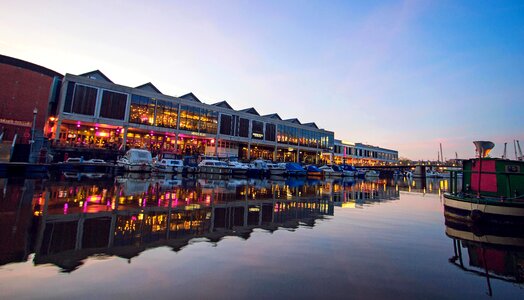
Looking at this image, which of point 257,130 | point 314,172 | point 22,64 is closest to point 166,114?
point 257,130

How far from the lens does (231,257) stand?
22.4 ft

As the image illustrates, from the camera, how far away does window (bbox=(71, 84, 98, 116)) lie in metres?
53.8

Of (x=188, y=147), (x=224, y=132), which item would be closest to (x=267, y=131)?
(x=224, y=132)

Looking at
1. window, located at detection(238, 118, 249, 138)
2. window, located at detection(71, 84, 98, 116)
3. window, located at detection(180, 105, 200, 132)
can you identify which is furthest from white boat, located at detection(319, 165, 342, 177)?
window, located at detection(71, 84, 98, 116)

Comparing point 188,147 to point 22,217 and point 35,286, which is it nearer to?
point 22,217

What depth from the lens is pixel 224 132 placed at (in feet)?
249

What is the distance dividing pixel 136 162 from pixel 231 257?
39.9 m

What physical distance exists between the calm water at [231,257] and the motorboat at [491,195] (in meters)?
1.43

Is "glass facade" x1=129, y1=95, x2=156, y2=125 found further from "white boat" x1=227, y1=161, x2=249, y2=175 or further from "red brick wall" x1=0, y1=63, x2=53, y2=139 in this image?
"red brick wall" x1=0, y1=63, x2=53, y2=139

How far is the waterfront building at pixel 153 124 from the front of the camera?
54094 millimetres

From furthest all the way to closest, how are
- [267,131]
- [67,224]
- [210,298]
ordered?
[267,131] → [67,224] → [210,298]

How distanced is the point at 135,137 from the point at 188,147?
13.3m

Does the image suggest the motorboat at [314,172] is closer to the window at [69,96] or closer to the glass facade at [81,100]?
the glass facade at [81,100]

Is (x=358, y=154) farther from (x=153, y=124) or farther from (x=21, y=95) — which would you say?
(x=21, y=95)
